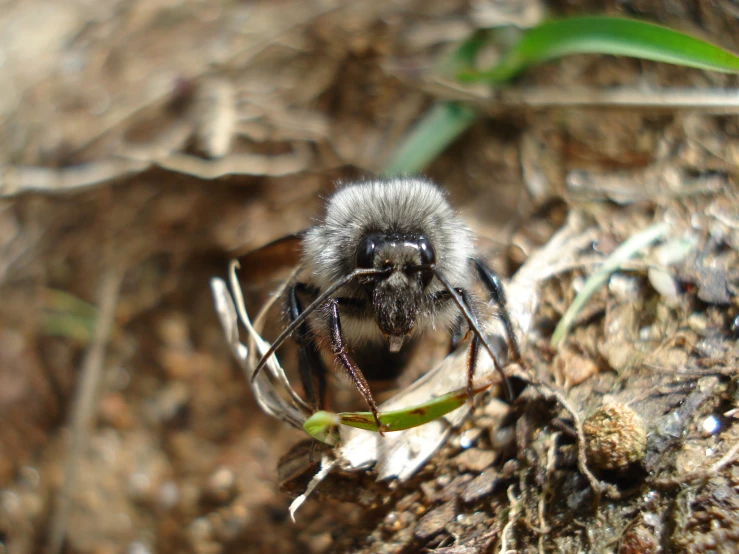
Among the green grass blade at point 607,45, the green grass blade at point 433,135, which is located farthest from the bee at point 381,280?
the green grass blade at point 607,45

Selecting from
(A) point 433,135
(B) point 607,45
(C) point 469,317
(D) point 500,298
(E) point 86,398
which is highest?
(B) point 607,45

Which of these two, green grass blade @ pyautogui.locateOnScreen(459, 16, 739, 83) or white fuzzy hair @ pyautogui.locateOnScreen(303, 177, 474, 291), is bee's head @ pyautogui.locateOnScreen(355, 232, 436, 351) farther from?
green grass blade @ pyautogui.locateOnScreen(459, 16, 739, 83)

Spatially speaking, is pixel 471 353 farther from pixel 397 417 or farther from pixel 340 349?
pixel 340 349

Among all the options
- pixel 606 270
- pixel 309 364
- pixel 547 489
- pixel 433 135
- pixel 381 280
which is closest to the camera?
pixel 547 489

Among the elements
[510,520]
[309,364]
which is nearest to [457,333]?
[309,364]

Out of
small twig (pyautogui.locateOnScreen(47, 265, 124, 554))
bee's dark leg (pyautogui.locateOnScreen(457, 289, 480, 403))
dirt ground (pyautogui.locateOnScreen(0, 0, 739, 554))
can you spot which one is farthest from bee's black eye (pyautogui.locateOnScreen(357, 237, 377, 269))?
small twig (pyautogui.locateOnScreen(47, 265, 124, 554))

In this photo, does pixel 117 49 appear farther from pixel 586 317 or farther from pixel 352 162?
pixel 586 317
